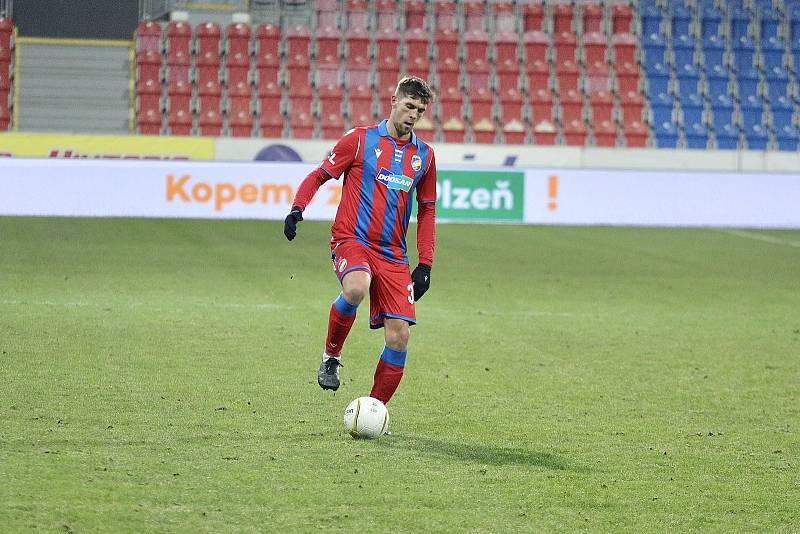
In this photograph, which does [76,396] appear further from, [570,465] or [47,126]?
[47,126]

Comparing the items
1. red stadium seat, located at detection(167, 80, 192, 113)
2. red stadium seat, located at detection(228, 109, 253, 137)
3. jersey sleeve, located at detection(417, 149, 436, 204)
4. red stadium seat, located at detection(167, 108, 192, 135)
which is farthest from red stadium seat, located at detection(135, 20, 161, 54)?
jersey sleeve, located at detection(417, 149, 436, 204)

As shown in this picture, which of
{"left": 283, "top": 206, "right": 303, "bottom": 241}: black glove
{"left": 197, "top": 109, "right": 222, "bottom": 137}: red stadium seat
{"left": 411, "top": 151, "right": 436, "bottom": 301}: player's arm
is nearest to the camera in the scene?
{"left": 283, "top": 206, "right": 303, "bottom": 241}: black glove

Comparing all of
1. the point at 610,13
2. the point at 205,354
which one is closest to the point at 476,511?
the point at 205,354

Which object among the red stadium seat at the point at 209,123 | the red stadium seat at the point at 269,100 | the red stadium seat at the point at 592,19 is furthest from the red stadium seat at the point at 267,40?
the red stadium seat at the point at 592,19

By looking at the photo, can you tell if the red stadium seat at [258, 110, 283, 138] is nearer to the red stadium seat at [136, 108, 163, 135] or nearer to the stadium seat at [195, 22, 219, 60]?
the stadium seat at [195, 22, 219, 60]

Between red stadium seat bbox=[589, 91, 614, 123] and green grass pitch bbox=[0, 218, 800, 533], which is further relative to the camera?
red stadium seat bbox=[589, 91, 614, 123]

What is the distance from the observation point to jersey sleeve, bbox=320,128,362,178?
672 cm

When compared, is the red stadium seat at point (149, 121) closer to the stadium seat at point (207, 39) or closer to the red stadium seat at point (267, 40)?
the stadium seat at point (207, 39)

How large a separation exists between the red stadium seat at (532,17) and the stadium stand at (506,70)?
29 mm

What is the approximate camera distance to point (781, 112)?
91.6ft

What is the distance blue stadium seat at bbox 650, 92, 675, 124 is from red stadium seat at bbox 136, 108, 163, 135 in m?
10.1

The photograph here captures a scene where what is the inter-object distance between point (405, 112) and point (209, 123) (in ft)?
65.3

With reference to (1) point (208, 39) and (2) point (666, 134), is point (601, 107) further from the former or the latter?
(1) point (208, 39)

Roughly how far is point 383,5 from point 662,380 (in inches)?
801
